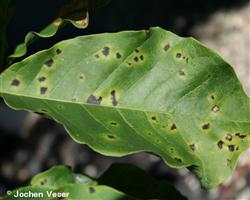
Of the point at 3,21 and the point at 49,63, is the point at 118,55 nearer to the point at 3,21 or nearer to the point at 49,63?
the point at 49,63

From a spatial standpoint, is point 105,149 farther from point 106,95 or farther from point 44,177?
point 44,177

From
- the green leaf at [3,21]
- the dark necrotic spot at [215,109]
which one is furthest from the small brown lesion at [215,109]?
the green leaf at [3,21]

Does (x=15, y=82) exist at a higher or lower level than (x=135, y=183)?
higher

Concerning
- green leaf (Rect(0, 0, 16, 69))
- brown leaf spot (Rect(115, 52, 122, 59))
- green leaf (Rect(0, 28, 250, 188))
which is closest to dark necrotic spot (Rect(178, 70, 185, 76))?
green leaf (Rect(0, 28, 250, 188))

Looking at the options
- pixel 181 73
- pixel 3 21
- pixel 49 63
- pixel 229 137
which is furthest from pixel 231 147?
pixel 3 21

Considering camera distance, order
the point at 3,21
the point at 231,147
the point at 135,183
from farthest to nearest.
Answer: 1. the point at 135,183
2. the point at 3,21
3. the point at 231,147

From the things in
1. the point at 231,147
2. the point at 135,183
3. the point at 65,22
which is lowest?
the point at 135,183

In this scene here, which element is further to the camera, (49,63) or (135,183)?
(135,183)

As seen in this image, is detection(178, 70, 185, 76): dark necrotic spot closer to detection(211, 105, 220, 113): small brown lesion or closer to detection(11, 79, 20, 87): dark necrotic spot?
detection(211, 105, 220, 113): small brown lesion

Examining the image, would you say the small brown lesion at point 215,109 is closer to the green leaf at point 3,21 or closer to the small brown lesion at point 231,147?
the small brown lesion at point 231,147
